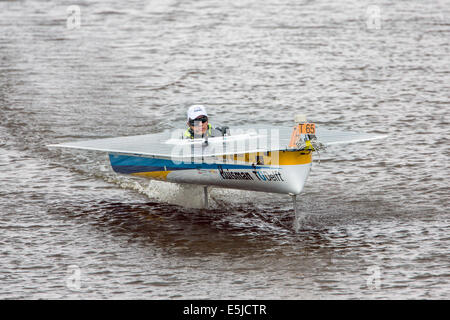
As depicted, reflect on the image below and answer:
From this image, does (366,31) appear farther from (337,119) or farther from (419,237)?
(419,237)

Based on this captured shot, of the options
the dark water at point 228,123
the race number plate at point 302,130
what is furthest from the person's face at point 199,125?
the race number plate at point 302,130

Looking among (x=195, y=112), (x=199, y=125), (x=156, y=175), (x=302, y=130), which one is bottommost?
(x=156, y=175)

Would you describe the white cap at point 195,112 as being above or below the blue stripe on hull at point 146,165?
above

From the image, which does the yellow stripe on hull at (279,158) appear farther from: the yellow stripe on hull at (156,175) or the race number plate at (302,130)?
the yellow stripe on hull at (156,175)

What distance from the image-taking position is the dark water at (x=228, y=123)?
516 inches

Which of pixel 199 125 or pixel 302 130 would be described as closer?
pixel 302 130

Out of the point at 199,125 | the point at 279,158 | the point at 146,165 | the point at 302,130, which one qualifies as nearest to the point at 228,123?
the point at 146,165

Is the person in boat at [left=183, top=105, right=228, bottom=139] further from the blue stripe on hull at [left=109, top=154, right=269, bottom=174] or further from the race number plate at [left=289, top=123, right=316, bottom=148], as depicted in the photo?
the race number plate at [left=289, top=123, right=316, bottom=148]

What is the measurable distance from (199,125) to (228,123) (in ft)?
21.3

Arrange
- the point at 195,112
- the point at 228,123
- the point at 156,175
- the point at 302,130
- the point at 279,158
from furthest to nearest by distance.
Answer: the point at 228,123, the point at 156,175, the point at 195,112, the point at 279,158, the point at 302,130

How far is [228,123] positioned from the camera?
873 inches

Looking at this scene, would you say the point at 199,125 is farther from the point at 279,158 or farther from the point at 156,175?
the point at 279,158

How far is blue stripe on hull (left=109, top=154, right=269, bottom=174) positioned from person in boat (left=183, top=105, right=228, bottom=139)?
60 cm

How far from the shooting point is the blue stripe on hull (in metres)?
15.3
